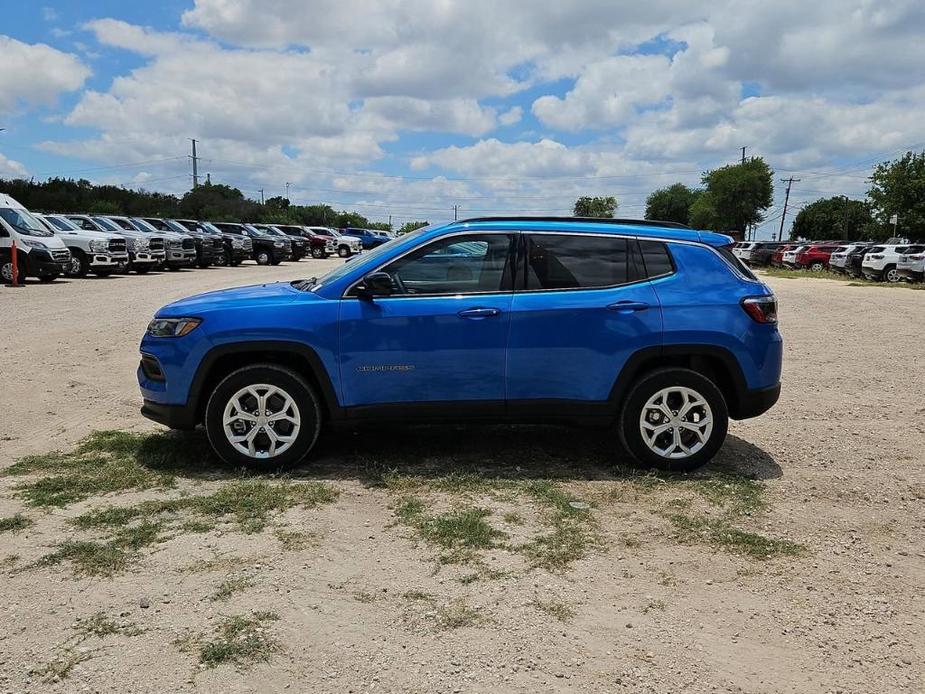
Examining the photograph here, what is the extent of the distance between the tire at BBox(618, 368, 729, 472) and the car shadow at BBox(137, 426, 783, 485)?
0.13 m

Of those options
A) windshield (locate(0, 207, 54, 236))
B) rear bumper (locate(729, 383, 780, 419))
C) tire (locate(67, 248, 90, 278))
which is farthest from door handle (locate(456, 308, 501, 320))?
tire (locate(67, 248, 90, 278))

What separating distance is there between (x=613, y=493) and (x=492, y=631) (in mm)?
1837

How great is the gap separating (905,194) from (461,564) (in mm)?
56853

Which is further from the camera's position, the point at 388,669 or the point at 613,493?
the point at 613,493

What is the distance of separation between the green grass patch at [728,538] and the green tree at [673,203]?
397ft

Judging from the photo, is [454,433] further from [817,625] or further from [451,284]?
[817,625]

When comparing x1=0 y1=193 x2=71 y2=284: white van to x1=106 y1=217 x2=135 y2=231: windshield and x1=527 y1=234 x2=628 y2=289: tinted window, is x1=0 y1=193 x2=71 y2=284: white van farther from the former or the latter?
x1=527 y1=234 x2=628 y2=289: tinted window

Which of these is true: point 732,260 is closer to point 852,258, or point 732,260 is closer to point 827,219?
point 852,258

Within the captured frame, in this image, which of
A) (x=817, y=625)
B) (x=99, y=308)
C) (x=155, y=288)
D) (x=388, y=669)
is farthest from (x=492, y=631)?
(x=155, y=288)

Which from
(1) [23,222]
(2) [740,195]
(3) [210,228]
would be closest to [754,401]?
(1) [23,222]

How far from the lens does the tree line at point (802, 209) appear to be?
168ft

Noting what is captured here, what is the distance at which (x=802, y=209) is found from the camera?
117625mm

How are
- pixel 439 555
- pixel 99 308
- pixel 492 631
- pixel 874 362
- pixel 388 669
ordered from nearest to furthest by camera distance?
1. pixel 388 669
2. pixel 492 631
3. pixel 439 555
4. pixel 874 362
5. pixel 99 308

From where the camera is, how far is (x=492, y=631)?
3176 millimetres
